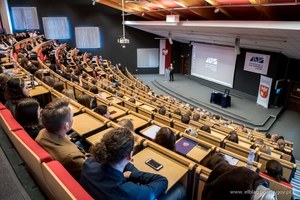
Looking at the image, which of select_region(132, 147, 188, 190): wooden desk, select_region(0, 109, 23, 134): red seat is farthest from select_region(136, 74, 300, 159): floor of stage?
select_region(0, 109, 23, 134): red seat

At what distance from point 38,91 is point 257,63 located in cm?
980

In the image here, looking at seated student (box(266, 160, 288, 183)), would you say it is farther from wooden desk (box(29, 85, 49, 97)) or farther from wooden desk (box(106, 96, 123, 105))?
wooden desk (box(29, 85, 49, 97))

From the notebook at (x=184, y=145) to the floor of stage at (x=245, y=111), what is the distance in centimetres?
560

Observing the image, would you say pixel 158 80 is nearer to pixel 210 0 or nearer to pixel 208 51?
pixel 208 51

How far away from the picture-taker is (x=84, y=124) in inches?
115

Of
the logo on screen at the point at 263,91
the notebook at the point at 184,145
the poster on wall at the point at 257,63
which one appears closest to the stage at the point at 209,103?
the logo on screen at the point at 263,91

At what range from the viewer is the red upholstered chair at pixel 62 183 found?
1.31 meters

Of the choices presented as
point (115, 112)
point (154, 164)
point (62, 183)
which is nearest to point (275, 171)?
point (154, 164)

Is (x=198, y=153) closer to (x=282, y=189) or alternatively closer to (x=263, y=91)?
(x=282, y=189)

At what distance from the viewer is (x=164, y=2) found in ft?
27.0

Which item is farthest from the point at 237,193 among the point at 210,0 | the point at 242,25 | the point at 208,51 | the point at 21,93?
the point at 208,51

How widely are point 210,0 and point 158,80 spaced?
9143mm

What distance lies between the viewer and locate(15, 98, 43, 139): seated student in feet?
6.98

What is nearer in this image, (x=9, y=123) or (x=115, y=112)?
(x=9, y=123)
